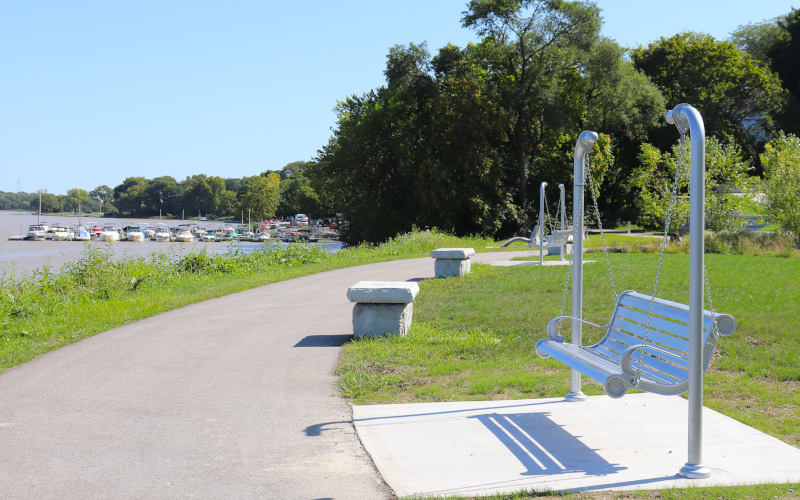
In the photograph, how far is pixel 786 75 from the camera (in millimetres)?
47375

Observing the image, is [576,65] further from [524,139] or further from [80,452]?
[80,452]

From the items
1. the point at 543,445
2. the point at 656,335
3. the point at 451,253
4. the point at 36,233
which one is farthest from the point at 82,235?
the point at 656,335

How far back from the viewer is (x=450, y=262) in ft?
48.4

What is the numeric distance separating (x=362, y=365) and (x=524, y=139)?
36.0 m

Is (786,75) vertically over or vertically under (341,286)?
over

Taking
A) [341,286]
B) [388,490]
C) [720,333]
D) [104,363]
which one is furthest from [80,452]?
[341,286]

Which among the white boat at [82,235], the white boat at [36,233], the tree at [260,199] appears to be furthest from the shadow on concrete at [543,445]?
the white boat at [36,233]

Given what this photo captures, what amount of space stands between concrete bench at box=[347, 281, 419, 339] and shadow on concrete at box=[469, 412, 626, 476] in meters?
3.09

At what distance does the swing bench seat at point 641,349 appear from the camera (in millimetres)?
4168

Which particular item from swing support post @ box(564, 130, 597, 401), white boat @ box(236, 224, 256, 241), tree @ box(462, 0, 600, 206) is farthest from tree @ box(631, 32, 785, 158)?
white boat @ box(236, 224, 256, 241)

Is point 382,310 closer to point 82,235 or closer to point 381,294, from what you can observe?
point 381,294

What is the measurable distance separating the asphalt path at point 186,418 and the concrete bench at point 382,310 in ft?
1.24

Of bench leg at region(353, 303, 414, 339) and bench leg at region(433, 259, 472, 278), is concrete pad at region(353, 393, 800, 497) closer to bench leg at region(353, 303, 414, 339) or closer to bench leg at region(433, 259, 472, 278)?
bench leg at region(353, 303, 414, 339)

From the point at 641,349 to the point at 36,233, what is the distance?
15696cm
